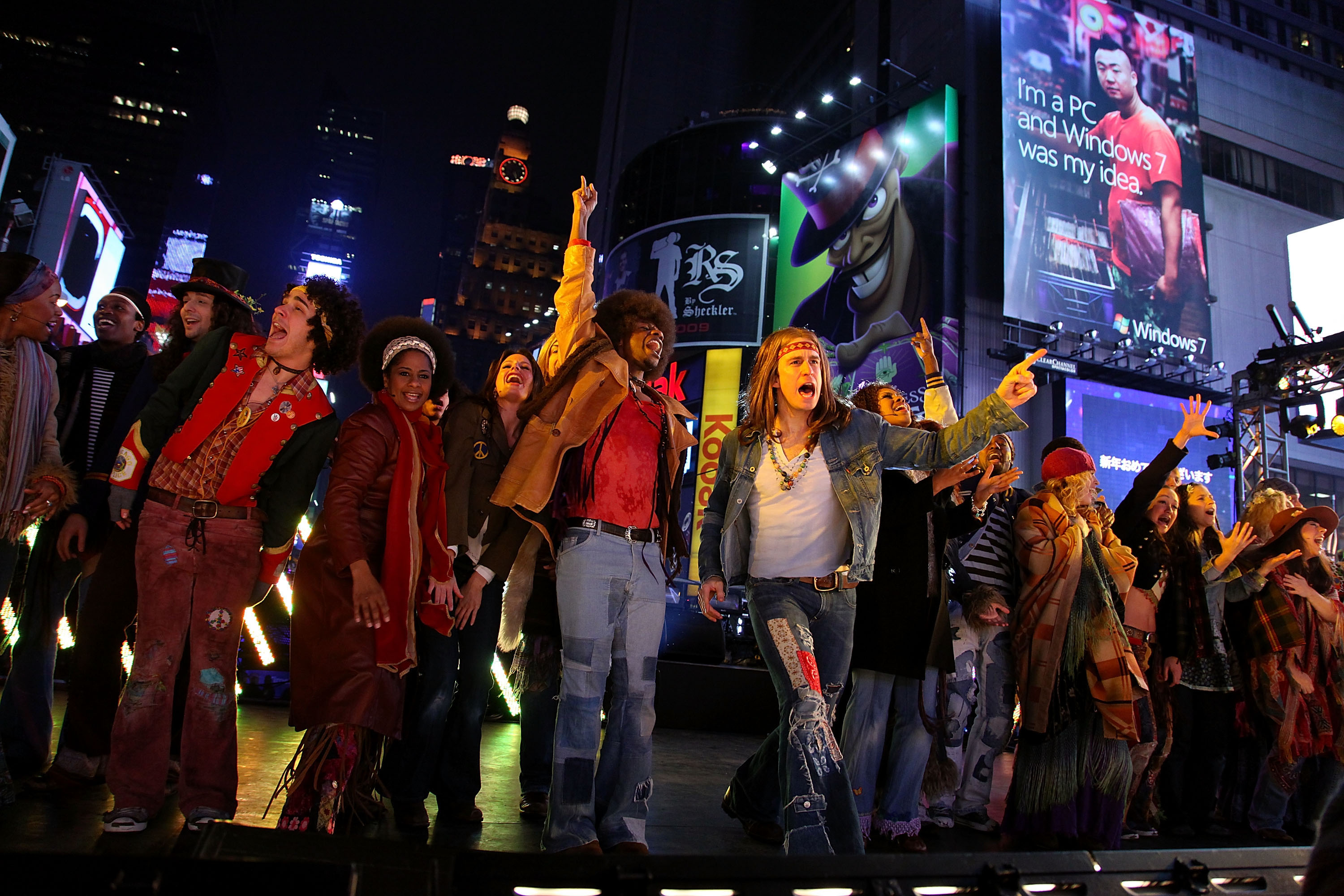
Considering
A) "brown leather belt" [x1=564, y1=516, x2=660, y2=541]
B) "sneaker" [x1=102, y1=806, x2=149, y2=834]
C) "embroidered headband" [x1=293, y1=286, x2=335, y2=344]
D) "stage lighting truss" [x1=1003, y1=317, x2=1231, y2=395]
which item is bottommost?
"sneaker" [x1=102, y1=806, x2=149, y2=834]

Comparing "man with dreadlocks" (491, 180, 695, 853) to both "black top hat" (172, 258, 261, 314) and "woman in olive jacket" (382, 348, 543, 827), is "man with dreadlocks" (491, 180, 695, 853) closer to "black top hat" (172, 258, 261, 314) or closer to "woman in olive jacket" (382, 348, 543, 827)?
"woman in olive jacket" (382, 348, 543, 827)

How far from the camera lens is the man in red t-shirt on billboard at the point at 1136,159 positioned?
63.0ft

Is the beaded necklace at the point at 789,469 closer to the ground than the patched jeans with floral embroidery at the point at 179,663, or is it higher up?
higher up

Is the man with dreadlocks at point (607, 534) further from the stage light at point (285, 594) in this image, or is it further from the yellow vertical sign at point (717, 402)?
the yellow vertical sign at point (717, 402)

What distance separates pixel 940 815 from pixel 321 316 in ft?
12.2

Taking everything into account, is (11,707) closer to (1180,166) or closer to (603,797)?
(603,797)

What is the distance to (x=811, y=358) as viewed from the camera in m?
3.11

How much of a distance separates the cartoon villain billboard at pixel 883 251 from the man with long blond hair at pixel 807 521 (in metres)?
13.7

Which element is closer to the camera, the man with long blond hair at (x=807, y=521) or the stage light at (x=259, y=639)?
the man with long blond hair at (x=807, y=521)

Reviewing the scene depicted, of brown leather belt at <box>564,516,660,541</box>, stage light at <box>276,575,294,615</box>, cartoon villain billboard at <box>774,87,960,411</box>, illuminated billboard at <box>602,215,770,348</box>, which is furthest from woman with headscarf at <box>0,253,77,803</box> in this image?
illuminated billboard at <box>602,215,770,348</box>

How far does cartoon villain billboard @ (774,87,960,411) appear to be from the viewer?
17891mm

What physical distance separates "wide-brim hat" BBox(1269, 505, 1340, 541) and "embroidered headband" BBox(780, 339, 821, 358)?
3.94 m

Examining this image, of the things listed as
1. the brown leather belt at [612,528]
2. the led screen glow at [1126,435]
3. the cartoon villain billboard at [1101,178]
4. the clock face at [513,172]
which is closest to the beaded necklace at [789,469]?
the brown leather belt at [612,528]

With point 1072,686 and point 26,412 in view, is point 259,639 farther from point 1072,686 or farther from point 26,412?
point 1072,686
